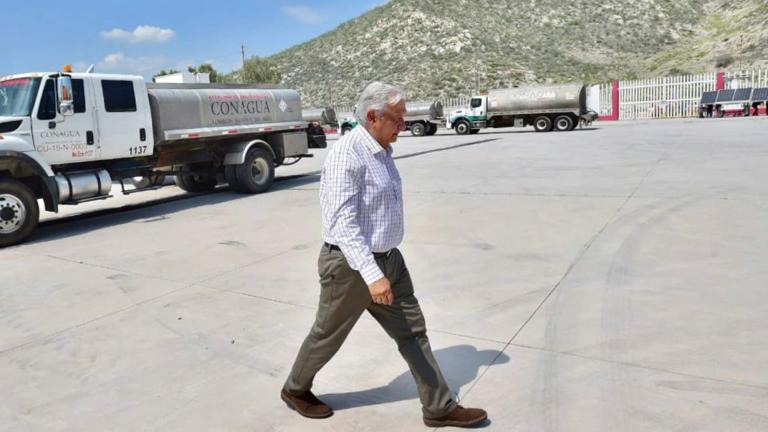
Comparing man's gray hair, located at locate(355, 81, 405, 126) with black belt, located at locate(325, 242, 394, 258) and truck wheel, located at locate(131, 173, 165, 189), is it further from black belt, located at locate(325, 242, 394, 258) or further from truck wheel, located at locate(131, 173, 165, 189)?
truck wheel, located at locate(131, 173, 165, 189)

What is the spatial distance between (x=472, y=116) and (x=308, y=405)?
29301mm

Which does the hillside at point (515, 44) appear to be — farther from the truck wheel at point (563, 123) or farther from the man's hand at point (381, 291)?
the man's hand at point (381, 291)

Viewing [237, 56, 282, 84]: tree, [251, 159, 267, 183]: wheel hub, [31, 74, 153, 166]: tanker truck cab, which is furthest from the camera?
[237, 56, 282, 84]: tree

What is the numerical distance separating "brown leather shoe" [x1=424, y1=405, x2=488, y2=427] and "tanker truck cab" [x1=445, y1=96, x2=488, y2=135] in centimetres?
2926

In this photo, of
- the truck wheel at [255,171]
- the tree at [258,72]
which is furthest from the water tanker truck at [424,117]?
the tree at [258,72]

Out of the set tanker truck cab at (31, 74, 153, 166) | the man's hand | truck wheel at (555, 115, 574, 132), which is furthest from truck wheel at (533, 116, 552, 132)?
the man's hand

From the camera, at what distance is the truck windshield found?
30.2 feet

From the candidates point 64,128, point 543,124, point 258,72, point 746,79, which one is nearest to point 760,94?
point 746,79

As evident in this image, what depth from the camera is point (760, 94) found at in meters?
32.1

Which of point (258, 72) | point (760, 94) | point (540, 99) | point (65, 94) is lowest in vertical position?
point (65, 94)

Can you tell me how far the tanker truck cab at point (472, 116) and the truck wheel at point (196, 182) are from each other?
65.6 feet

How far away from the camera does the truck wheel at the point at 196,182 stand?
1377 centimetres

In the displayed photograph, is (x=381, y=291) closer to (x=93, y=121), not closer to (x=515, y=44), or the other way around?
(x=93, y=121)

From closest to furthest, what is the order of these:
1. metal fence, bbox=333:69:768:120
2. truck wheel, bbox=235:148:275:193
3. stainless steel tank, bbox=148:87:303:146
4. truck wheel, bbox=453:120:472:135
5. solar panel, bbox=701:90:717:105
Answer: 1. stainless steel tank, bbox=148:87:303:146
2. truck wheel, bbox=235:148:275:193
3. truck wheel, bbox=453:120:472:135
4. solar panel, bbox=701:90:717:105
5. metal fence, bbox=333:69:768:120
